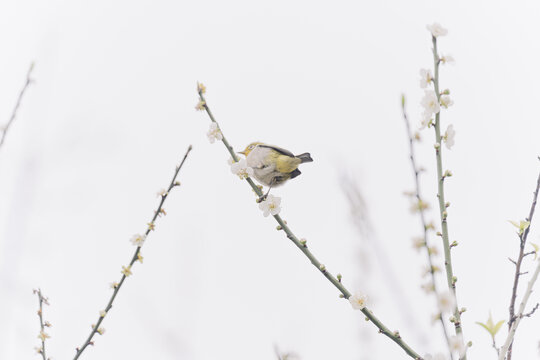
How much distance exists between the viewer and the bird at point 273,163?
3.50 m

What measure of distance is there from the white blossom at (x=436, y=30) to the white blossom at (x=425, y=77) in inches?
9.3

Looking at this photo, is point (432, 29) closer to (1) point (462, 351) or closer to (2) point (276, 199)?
(2) point (276, 199)

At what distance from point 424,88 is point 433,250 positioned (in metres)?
0.82

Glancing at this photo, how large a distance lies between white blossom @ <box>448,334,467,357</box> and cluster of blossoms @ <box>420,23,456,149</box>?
40.7 inches

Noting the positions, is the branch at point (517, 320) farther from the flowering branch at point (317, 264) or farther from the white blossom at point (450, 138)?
the white blossom at point (450, 138)

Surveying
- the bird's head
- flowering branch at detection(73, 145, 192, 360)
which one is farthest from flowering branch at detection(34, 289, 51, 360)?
the bird's head

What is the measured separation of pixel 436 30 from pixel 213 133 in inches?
50.8

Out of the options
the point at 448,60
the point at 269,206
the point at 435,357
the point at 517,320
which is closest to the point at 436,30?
the point at 448,60

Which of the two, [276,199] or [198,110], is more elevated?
[198,110]

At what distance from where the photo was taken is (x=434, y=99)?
2.87m

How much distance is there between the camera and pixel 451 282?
2.35m

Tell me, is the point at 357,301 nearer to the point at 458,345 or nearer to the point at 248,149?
the point at 458,345

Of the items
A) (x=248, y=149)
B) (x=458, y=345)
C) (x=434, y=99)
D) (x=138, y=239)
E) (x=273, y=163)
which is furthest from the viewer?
(x=248, y=149)

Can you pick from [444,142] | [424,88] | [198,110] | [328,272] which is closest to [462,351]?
[328,272]
